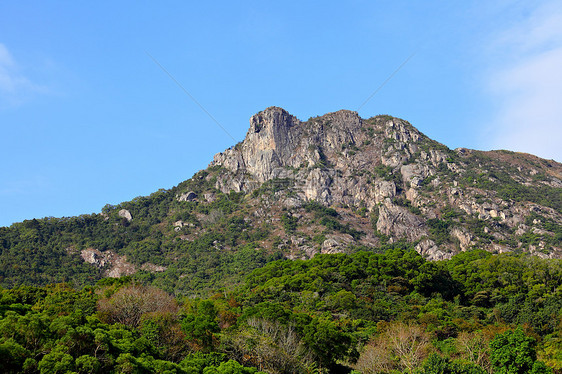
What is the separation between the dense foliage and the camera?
37531mm

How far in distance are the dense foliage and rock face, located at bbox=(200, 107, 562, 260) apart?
46.8 metres

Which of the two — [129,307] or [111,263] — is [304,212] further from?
[129,307]

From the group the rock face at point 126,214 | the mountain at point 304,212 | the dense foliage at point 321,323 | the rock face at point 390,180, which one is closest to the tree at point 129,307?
the dense foliage at point 321,323

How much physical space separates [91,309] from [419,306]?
1678 inches

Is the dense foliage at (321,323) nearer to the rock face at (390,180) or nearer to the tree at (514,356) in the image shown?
the tree at (514,356)

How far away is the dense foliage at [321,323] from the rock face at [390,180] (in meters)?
46.8

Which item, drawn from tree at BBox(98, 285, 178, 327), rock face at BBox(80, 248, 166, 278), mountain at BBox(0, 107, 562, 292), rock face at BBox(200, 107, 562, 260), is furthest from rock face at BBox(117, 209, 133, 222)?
tree at BBox(98, 285, 178, 327)

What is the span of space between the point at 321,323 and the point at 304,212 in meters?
106

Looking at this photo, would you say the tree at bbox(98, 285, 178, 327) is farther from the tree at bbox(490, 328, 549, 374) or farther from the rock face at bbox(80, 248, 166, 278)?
the rock face at bbox(80, 248, 166, 278)

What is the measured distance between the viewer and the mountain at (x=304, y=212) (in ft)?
442

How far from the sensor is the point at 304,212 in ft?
525

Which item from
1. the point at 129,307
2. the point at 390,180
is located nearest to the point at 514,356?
the point at 129,307

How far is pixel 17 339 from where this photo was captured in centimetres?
3569

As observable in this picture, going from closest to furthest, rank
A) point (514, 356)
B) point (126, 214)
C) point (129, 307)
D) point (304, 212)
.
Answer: point (514, 356) < point (129, 307) < point (304, 212) < point (126, 214)
